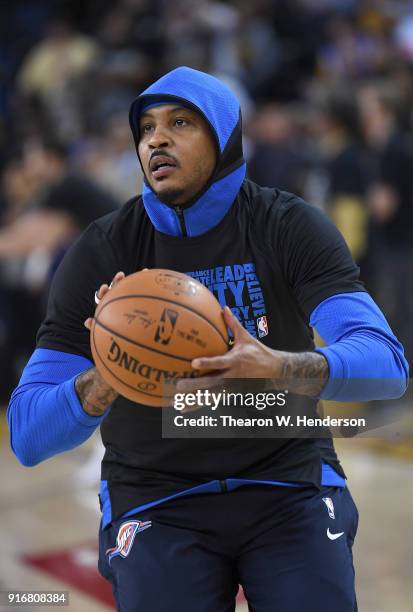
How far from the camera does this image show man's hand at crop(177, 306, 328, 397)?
199 centimetres

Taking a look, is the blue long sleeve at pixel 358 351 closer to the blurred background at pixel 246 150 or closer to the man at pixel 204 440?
the man at pixel 204 440

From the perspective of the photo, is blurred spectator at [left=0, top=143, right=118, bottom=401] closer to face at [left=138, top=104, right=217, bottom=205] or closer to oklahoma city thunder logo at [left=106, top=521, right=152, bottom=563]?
face at [left=138, top=104, right=217, bottom=205]

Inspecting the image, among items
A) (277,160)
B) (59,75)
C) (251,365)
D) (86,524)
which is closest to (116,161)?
(277,160)

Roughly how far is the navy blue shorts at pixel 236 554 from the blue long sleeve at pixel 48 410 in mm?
312

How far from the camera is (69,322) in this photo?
256 centimetres

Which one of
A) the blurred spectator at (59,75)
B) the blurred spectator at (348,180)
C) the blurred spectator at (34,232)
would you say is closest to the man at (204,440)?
the blurred spectator at (34,232)

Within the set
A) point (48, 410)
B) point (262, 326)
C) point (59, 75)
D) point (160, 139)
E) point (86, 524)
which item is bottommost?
point (86, 524)

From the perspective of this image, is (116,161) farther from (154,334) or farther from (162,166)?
(154,334)

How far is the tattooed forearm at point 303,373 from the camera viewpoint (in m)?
2.06

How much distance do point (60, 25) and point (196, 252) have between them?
9917mm

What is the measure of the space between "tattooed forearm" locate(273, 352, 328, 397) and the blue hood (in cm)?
60

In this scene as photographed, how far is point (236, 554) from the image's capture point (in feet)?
8.22

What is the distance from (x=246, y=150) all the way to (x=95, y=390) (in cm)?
654

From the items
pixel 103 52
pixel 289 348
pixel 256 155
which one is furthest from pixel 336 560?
pixel 103 52
